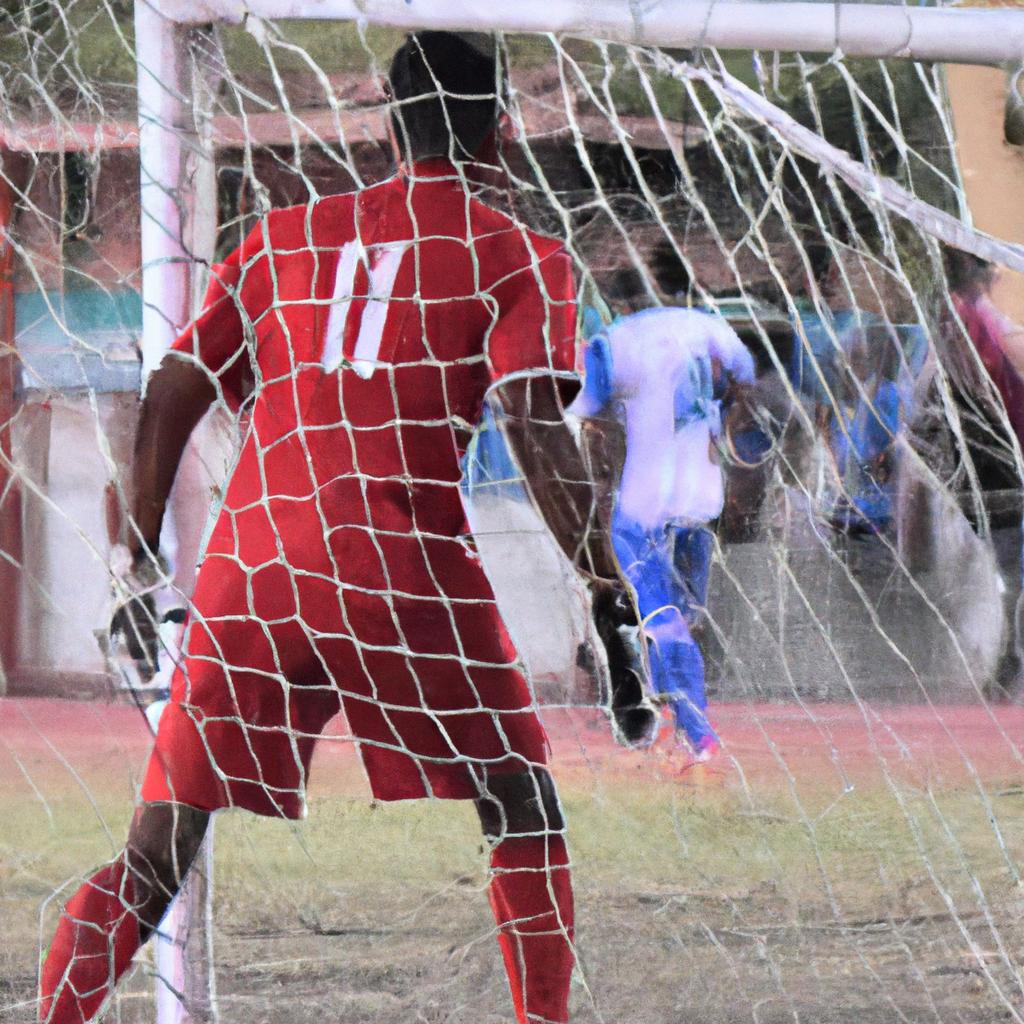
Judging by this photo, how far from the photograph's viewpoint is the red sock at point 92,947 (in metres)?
1.98

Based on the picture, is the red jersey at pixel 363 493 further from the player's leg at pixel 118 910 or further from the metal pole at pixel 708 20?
the metal pole at pixel 708 20

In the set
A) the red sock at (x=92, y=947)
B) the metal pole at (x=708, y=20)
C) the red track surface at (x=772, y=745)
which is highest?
the metal pole at (x=708, y=20)

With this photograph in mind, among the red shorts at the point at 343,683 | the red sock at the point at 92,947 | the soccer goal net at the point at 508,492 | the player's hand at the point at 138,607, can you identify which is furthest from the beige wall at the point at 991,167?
the red sock at the point at 92,947

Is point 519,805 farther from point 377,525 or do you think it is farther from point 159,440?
point 159,440

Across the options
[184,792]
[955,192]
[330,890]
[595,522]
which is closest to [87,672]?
[184,792]

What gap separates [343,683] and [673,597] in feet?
1.52

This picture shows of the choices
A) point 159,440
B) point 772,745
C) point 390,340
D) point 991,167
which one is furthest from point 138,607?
point 991,167

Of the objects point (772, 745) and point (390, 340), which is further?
point (772, 745)

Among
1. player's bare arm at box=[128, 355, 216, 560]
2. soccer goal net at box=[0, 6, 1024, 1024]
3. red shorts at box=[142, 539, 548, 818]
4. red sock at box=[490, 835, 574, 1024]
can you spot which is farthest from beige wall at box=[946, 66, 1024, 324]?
player's bare arm at box=[128, 355, 216, 560]

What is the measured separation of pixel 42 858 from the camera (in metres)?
2.11

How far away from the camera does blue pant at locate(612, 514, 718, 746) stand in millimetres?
2035

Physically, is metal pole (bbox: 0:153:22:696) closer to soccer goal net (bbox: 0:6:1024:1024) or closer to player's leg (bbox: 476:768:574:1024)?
soccer goal net (bbox: 0:6:1024:1024)

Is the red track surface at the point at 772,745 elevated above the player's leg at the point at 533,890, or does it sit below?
above

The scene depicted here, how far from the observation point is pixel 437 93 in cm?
199
